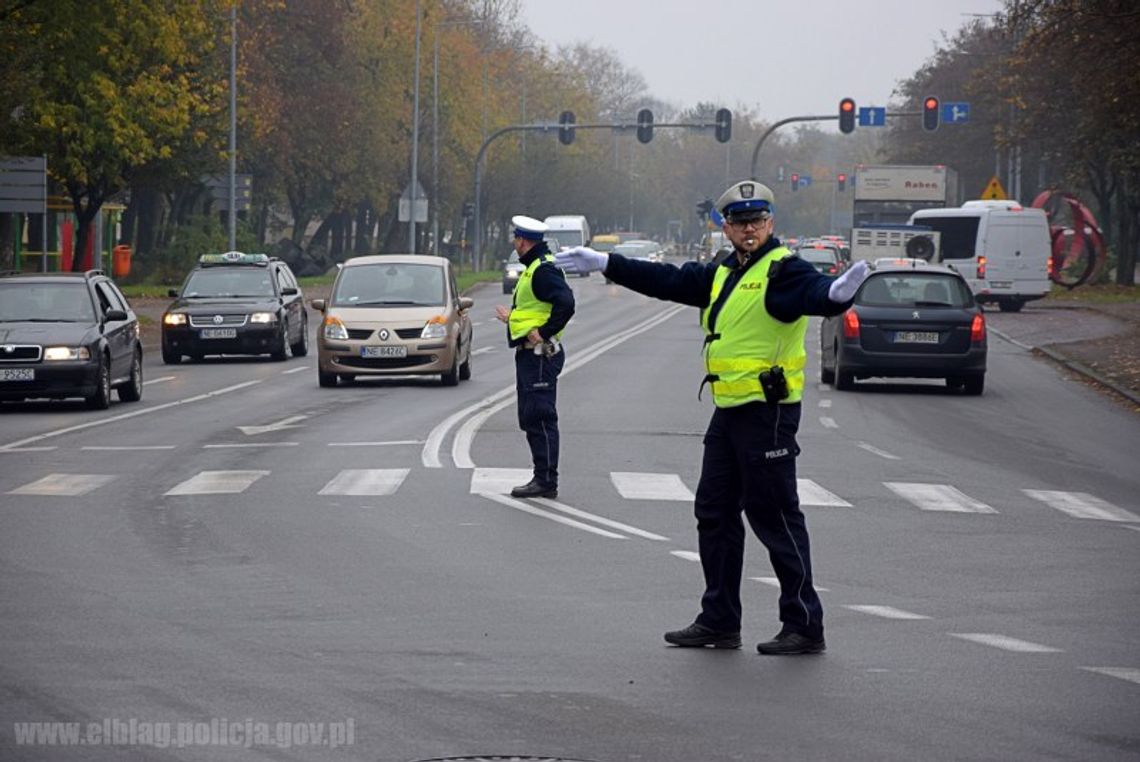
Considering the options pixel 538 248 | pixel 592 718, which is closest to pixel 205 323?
pixel 538 248

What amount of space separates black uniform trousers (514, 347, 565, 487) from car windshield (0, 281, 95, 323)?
10.8 meters

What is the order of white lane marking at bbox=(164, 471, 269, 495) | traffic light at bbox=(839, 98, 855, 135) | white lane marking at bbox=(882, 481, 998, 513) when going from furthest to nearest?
traffic light at bbox=(839, 98, 855, 135), white lane marking at bbox=(164, 471, 269, 495), white lane marking at bbox=(882, 481, 998, 513)

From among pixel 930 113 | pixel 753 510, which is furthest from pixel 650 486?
pixel 930 113

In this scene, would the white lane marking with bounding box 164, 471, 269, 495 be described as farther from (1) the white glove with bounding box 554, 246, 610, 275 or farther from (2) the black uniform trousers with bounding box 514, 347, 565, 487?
(1) the white glove with bounding box 554, 246, 610, 275

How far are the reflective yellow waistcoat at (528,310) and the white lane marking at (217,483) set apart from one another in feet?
7.39

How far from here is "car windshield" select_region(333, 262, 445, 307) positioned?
29.6 meters

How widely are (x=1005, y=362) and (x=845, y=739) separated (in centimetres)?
3056

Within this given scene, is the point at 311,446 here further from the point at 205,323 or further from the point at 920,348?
the point at 205,323

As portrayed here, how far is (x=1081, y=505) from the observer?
16.5 metres

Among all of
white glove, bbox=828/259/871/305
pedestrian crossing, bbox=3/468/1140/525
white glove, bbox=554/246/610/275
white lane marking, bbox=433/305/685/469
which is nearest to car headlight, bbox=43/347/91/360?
white lane marking, bbox=433/305/685/469

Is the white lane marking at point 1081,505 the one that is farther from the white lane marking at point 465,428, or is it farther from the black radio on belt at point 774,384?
the black radio on belt at point 774,384

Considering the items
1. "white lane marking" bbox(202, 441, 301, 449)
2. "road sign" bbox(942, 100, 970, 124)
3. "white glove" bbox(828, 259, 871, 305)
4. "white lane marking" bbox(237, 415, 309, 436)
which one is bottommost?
"white lane marking" bbox(237, 415, 309, 436)

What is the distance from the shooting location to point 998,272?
57156 millimetres

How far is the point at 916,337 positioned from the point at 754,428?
19.3m
